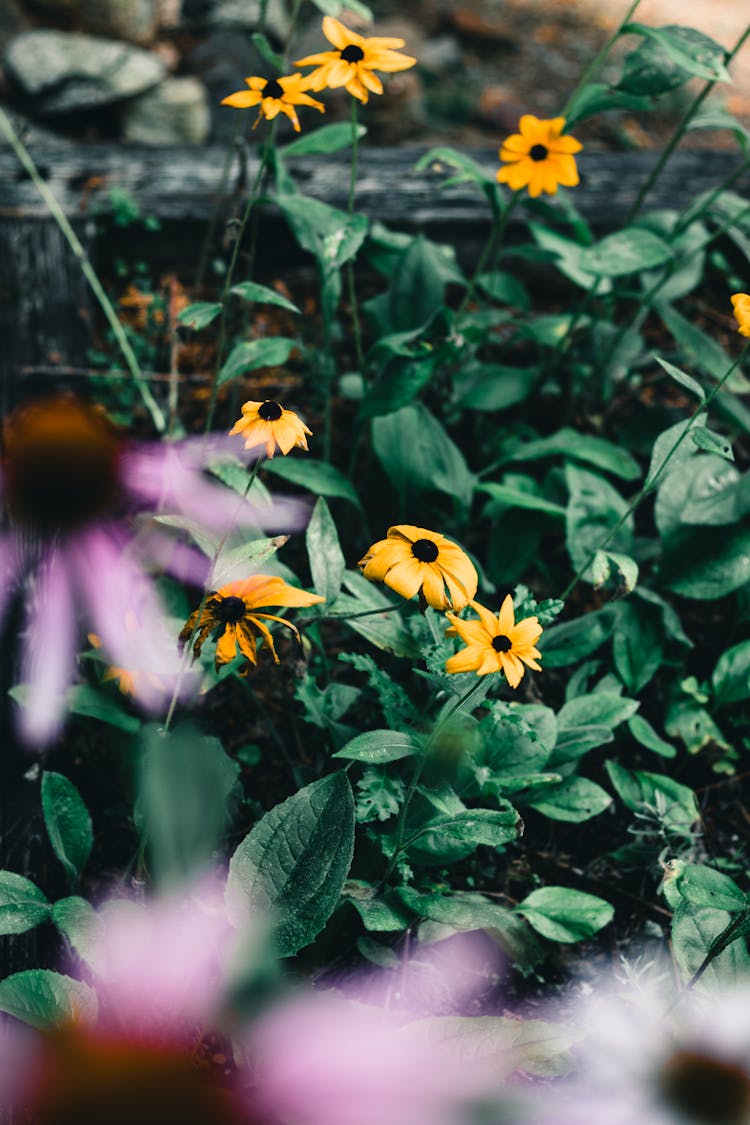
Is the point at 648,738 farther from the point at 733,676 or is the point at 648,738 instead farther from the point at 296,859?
the point at 296,859

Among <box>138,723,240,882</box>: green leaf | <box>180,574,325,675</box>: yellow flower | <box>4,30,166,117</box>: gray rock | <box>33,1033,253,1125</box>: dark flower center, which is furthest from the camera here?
<box>4,30,166,117</box>: gray rock

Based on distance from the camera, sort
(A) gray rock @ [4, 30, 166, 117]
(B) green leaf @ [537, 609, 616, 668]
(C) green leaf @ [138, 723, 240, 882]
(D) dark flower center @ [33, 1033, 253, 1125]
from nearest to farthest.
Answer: (D) dark flower center @ [33, 1033, 253, 1125]
(C) green leaf @ [138, 723, 240, 882]
(B) green leaf @ [537, 609, 616, 668]
(A) gray rock @ [4, 30, 166, 117]

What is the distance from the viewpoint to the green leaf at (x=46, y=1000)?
33.3 inches

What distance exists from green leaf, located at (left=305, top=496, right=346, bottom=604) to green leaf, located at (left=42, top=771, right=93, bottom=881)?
358 mm

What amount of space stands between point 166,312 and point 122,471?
38cm

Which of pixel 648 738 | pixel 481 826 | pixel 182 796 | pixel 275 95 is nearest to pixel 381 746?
pixel 481 826

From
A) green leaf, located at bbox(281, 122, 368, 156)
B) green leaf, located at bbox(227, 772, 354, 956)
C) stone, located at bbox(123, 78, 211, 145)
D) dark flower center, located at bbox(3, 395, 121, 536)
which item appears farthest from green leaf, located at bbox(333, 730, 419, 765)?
stone, located at bbox(123, 78, 211, 145)

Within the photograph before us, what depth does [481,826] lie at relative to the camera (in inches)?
36.8

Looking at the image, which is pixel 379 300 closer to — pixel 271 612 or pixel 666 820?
pixel 271 612

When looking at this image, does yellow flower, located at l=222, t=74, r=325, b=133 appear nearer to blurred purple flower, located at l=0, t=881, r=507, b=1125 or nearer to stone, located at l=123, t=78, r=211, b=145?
blurred purple flower, located at l=0, t=881, r=507, b=1125

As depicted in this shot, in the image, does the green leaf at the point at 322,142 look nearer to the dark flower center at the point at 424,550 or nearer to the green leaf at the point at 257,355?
the green leaf at the point at 257,355

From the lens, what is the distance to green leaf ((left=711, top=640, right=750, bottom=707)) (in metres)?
1.21

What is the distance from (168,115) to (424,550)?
1817 millimetres

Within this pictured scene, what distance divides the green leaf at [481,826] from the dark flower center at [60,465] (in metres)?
0.69
